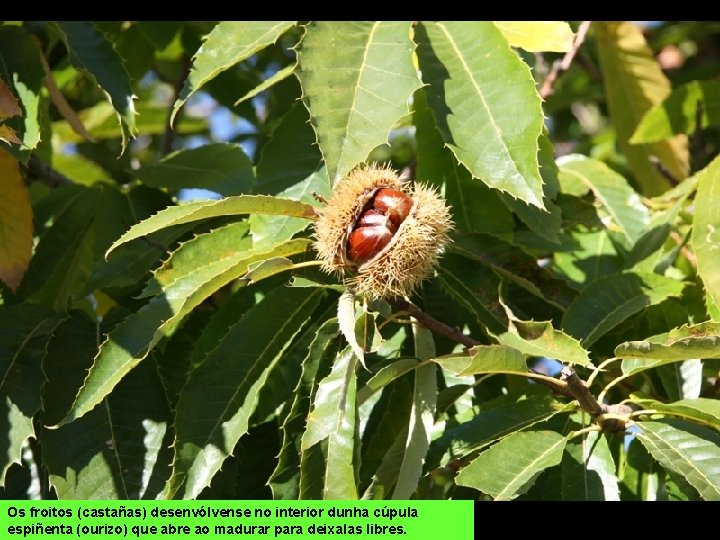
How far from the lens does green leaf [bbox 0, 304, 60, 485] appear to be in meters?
1.54

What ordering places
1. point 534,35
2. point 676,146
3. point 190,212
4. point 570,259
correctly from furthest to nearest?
point 676,146, point 570,259, point 534,35, point 190,212

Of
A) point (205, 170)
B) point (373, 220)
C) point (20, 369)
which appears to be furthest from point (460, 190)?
point (20, 369)

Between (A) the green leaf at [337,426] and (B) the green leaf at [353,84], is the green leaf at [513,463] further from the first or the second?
(B) the green leaf at [353,84]

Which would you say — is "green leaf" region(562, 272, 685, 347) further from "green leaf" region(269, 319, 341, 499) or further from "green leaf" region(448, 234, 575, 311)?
"green leaf" region(269, 319, 341, 499)

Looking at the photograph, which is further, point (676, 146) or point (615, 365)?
A: point (676, 146)

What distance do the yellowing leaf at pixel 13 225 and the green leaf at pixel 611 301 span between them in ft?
3.45

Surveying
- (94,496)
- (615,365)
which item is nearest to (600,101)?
(615,365)

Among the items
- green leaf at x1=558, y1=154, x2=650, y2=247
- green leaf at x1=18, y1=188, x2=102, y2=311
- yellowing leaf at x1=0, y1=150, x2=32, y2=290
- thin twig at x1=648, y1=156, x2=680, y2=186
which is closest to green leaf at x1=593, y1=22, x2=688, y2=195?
thin twig at x1=648, y1=156, x2=680, y2=186

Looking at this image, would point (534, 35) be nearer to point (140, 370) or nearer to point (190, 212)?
point (190, 212)

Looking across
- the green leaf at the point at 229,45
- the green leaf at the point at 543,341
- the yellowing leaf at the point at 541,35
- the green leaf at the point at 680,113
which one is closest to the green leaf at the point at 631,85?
the green leaf at the point at 680,113

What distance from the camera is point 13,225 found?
72.4 inches

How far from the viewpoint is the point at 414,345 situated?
1.67 m

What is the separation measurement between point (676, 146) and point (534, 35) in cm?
77

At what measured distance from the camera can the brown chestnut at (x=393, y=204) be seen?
4.65 ft
